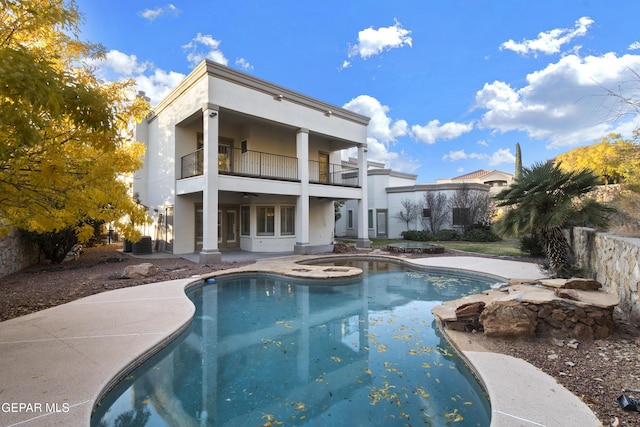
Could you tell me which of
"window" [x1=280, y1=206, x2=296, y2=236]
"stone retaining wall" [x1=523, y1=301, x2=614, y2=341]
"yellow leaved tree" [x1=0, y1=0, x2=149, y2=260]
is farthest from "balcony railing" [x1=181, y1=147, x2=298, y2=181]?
"stone retaining wall" [x1=523, y1=301, x2=614, y2=341]

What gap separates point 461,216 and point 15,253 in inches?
939

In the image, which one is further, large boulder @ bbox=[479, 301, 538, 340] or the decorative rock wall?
the decorative rock wall

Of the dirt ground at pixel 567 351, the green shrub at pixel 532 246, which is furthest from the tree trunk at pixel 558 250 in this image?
the green shrub at pixel 532 246

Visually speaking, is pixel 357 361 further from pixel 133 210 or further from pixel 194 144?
pixel 194 144

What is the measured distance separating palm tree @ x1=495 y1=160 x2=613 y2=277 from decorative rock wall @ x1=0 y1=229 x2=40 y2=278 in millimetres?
14217

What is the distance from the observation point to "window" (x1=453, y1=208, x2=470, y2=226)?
22172mm

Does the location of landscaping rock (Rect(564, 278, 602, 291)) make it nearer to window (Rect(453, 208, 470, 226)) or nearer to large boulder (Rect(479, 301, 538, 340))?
large boulder (Rect(479, 301, 538, 340))

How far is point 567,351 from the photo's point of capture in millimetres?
4301

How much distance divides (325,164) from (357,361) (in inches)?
605

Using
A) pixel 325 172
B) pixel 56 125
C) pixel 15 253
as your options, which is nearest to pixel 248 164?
pixel 325 172

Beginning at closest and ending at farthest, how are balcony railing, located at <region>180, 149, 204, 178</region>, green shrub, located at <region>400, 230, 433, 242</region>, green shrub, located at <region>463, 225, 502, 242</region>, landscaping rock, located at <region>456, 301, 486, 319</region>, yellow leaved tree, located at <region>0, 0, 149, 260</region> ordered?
yellow leaved tree, located at <region>0, 0, 149, 260</region> → landscaping rock, located at <region>456, 301, 486, 319</region> → balcony railing, located at <region>180, 149, 204, 178</region> → green shrub, located at <region>463, 225, 502, 242</region> → green shrub, located at <region>400, 230, 433, 242</region>

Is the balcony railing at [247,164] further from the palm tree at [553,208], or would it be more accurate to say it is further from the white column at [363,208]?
the palm tree at [553,208]

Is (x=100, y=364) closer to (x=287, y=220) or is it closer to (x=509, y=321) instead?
(x=509, y=321)

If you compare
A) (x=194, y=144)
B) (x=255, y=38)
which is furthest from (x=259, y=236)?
(x=255, y=38)
